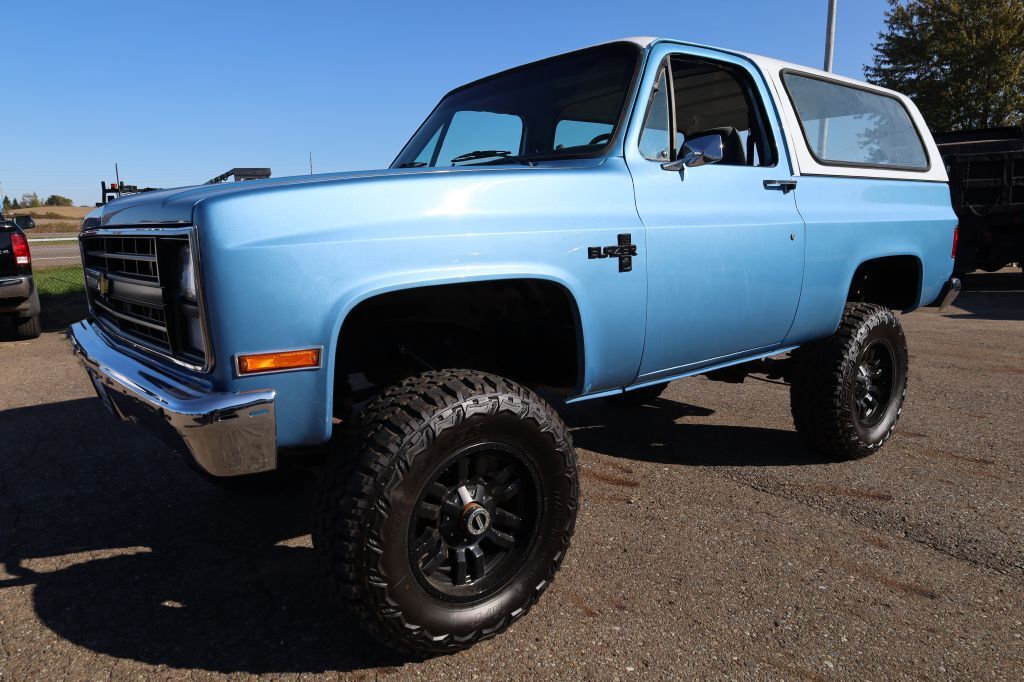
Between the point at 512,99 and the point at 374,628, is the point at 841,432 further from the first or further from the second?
the point at 374,628

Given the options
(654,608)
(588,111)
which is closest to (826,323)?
(588,111)

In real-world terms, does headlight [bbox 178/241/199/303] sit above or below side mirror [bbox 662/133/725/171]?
below

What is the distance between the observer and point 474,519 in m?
2.23

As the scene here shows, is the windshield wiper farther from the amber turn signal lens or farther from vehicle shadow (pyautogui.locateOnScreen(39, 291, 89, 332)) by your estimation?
vehicle shadow (pyautogui.locateOnScreen(39, 291, 89, 332))

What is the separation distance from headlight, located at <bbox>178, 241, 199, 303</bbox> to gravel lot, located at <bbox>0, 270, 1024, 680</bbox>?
1145 mm

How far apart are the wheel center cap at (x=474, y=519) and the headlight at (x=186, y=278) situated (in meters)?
1.05

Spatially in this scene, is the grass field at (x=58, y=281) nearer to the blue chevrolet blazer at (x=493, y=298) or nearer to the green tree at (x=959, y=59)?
the blue chevrolet blazer at (x=493, y=298)

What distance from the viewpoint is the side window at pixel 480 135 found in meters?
3.38

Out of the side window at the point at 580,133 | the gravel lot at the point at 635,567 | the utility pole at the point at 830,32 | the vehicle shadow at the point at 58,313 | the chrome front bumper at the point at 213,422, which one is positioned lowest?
the gravel lot at the point at 635,567

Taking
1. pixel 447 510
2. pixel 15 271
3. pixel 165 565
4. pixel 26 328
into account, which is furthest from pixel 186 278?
pixel 26 328

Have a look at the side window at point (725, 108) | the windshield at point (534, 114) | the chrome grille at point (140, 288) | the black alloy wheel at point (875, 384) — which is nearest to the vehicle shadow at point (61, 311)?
the chrome grille at point (140, 288)

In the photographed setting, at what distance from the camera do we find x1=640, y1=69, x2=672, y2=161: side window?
2844mm

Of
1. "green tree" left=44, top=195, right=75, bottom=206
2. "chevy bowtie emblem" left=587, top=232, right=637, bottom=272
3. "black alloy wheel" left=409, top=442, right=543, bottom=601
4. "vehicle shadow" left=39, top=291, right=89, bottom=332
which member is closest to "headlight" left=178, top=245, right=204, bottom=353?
"black alloy wheel" left=409, top=442, right=543, bottom=601

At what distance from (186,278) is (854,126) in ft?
12.0
